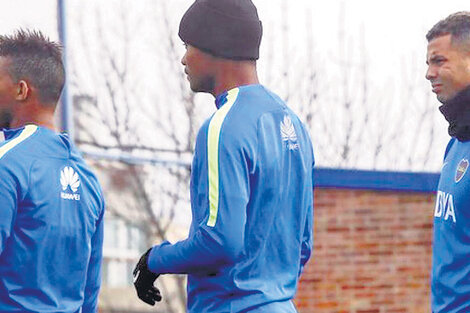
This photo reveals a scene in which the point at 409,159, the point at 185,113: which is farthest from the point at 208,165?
the point at 409,159

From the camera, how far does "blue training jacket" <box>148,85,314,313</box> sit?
483 centimetres

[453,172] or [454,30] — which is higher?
[454,30]

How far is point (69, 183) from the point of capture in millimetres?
5445

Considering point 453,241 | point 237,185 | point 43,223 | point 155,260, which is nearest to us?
point 237,185

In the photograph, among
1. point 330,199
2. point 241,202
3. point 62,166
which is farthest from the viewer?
point 330,199

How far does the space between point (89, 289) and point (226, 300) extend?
97 cm

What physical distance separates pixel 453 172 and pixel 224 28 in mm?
1201

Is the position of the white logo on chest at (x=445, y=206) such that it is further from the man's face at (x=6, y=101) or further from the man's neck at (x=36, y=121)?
the man's face at (x=6, y=101)

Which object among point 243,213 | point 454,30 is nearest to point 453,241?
point 454,30

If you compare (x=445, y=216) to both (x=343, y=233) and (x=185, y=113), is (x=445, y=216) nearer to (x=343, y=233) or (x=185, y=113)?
(x=343, y=233)

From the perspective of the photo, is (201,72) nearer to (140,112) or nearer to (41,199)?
(41,199)

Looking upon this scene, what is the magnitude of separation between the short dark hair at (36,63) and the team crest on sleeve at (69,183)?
0.97 feet

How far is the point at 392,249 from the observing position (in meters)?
13.4

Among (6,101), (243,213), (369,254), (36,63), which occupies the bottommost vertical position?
(369,254)
